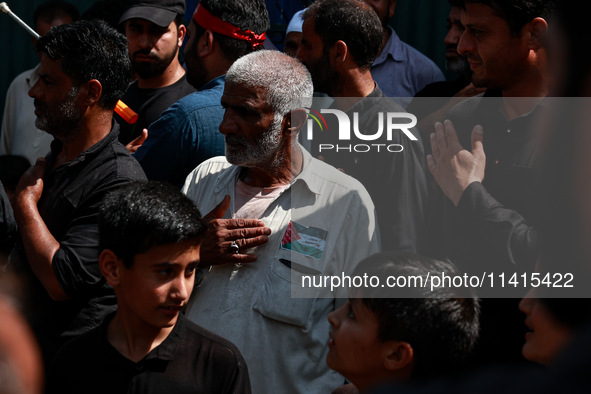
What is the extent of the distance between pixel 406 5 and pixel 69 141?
9.45 ft

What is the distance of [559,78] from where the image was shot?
1.89 feet

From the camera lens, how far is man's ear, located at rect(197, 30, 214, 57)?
3.98 meters

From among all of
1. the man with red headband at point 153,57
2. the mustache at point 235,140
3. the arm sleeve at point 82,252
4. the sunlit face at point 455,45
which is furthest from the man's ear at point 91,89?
the sunlit face at point 455,45

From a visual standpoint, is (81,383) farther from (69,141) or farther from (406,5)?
(406,5)

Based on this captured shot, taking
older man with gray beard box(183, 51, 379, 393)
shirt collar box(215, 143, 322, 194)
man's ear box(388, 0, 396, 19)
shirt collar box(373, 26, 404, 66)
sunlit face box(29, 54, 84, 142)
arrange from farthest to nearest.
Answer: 1. man's ear box(388, 0, 396, 19)
2. shirt collar box(373, 26, 404, 66)
3. sunlit face box(29, 54, 84, 142)
4. shirt collar box(215, 143, 322, 194)
5. older man with gray beard box(183, 51, 379, 393)

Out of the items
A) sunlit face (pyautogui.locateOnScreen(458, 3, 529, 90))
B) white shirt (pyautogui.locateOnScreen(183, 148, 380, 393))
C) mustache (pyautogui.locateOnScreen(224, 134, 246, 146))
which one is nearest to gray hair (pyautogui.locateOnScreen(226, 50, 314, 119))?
mustache (pyautogui.locateOnScreen(224, 134, 246, 146))

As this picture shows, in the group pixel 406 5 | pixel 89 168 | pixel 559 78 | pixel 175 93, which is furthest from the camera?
pixel 406 5

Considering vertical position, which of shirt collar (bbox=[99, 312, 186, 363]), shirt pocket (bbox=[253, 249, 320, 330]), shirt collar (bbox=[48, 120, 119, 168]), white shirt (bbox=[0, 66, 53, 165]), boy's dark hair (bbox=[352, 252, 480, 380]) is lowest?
white shirt (bbox=[0, 66, 53, 165])

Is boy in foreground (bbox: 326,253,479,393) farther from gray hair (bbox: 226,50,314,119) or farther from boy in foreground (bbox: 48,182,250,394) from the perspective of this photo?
gray hair (bbox: 226,50,314,119)

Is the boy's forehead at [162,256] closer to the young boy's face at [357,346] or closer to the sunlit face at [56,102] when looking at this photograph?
the young boy's face at [357,346]

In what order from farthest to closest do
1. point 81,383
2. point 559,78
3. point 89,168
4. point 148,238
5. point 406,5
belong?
Result: point 406,5 < point 89,168 < point 148,238 < point 81,383 < point 559,78

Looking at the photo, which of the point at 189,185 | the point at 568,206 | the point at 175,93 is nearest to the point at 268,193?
the point at 189,185

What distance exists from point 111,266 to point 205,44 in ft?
5.79

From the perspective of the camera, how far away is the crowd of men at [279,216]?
233 centimetres
